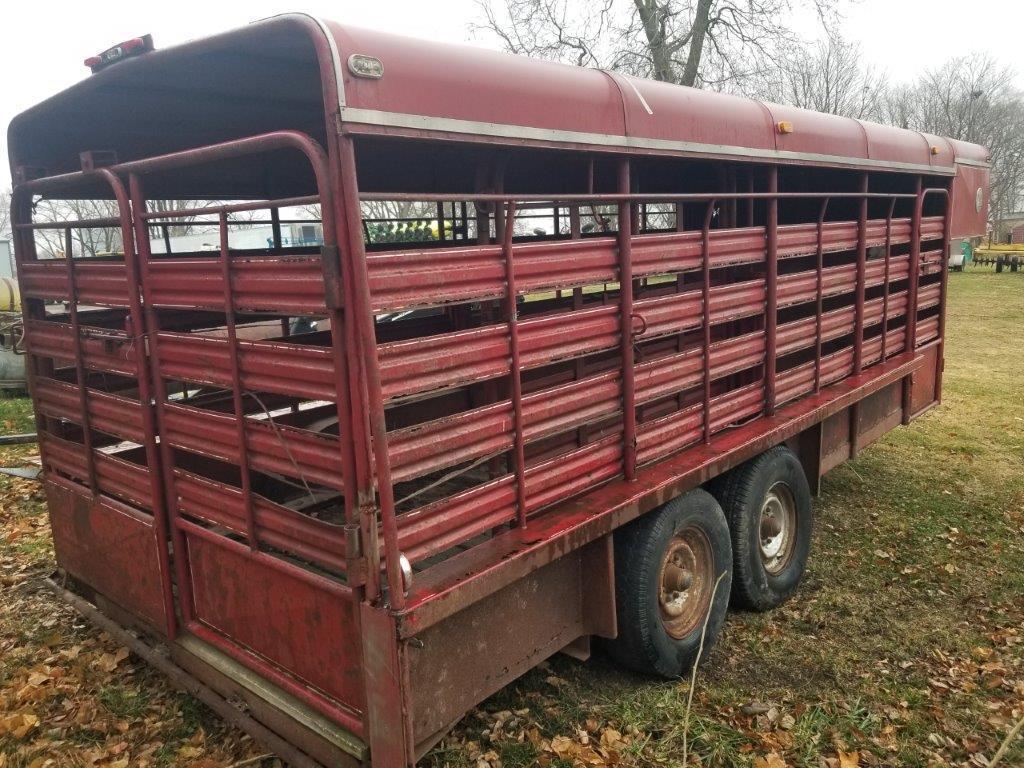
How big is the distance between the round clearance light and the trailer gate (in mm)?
251

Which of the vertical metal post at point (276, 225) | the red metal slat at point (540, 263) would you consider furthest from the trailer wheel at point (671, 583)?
the vertical metal post at point (276, 225)

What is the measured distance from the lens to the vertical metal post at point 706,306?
3816 mm

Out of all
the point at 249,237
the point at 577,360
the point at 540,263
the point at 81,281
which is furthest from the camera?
the point at 249,237

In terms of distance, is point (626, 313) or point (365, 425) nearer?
point (365, 425)

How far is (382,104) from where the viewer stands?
2.33m

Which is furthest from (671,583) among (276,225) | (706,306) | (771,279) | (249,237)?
(249,237)

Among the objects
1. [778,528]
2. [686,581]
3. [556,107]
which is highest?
[556,107]

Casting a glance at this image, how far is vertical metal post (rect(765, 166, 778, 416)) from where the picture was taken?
14.1ft

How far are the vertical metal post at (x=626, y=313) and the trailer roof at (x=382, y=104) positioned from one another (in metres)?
0.22

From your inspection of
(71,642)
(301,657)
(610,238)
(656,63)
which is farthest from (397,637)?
(656,63)

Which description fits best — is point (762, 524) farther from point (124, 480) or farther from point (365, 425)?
point (124, 480)

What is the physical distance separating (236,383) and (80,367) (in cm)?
127

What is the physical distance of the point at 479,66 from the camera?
268cm

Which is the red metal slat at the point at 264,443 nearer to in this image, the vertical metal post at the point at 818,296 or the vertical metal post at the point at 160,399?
the vertical metal post at the point at 160,399
